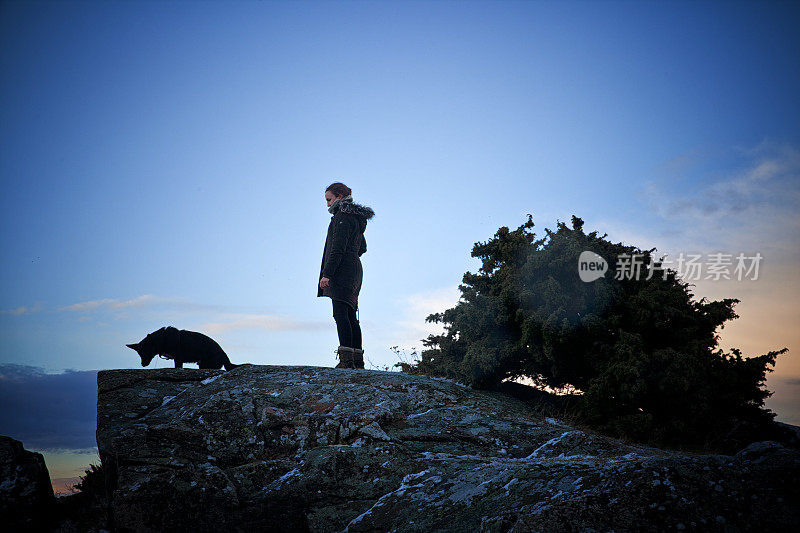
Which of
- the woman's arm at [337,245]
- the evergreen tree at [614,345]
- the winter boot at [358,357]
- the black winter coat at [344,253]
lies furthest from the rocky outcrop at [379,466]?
the evergreen tree at [614,345]

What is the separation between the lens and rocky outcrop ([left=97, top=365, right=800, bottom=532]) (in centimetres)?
312

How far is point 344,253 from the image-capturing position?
988cm

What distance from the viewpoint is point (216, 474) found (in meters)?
5.22

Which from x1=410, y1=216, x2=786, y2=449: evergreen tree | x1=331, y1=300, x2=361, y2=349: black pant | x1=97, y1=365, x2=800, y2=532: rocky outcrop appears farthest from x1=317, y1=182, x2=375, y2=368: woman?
x1=410, y1=216, x2=786, y2=449: evergreen tree

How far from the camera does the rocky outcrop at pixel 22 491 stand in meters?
5.64

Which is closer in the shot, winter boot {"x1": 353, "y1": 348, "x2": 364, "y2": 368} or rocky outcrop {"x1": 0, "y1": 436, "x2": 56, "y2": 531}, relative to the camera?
rocky outcrop {"x1": 0, "y1": 436, "x2": 56, "y2": 531}

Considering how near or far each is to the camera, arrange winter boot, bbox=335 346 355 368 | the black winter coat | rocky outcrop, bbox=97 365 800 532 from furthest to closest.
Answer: the black winter coat
winter boot, bbox=335 346 355 368
rocky outcrop, bbox=97 365 800 532

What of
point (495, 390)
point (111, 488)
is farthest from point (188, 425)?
point (495, 390)

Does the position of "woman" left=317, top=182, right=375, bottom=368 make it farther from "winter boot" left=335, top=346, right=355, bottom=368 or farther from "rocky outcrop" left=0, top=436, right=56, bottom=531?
"rocky outcrop" left=0, top=436, right=56, bottom=531

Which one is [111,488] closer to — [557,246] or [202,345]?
[202,345]

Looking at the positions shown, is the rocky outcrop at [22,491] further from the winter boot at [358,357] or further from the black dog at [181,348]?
the winter boot at [358,357]

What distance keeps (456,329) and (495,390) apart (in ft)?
6.49

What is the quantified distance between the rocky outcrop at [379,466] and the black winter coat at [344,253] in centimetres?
177

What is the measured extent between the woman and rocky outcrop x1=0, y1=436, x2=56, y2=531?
4.80m
